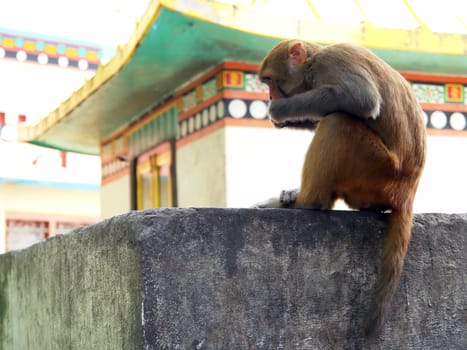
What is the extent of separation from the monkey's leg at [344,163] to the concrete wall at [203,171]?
3.93m

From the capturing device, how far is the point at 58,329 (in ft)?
9.39

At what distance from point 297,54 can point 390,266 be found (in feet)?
2.85

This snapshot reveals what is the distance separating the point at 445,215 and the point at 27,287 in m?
1.61

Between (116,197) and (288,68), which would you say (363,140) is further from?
(116,197)

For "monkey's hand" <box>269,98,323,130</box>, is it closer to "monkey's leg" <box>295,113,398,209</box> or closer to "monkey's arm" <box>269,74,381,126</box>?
"monkey's arm" <box>269,74,381,126</box>

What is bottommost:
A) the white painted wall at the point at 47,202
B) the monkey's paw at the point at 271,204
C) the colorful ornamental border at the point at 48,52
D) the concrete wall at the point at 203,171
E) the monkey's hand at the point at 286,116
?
the monkey's paw at the point at 271,204

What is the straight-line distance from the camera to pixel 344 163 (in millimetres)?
2658

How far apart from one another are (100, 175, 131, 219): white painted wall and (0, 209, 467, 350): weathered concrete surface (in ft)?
20.1

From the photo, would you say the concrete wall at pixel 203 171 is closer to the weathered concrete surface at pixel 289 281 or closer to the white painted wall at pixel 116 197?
the white painted wall at pixel 116 197

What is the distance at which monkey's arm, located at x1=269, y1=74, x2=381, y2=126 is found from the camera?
2.64 m

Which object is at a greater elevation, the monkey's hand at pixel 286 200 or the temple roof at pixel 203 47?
the temple roof at pixel 203 47

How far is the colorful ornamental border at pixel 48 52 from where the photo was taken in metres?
13.3

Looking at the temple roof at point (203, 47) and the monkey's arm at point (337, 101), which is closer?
the monkey's arm at point (337, 101)

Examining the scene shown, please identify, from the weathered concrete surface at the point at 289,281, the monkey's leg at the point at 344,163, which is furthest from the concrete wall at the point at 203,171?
the weathered concrete surface at the point at 289,281
